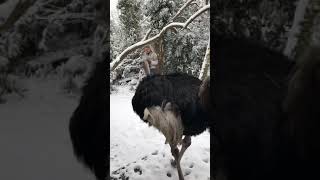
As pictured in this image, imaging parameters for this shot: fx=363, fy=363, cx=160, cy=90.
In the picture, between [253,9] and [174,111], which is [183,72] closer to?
[174,111]

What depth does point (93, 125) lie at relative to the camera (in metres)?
1.95

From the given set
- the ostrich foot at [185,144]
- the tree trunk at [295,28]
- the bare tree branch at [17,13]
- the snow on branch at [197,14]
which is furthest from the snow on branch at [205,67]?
the bare tree branch at [17,13]

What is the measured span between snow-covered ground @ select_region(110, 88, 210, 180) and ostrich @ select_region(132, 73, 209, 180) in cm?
4

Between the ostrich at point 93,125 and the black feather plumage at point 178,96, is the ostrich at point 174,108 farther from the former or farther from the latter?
the ostrich at point 93,125

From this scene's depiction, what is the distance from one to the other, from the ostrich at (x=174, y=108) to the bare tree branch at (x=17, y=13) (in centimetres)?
75

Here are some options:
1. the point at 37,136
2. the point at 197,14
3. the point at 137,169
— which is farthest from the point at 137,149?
the point at 197,14

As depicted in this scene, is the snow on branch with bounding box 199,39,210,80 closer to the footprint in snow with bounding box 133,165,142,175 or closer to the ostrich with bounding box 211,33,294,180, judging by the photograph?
the ostrich with bounding box 211,33,294,180

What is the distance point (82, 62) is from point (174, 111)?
591 mm

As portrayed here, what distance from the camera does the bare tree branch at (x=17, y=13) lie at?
189 cm

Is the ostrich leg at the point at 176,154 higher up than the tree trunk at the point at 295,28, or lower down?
lower down

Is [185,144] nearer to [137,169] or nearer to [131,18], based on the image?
[137,169]

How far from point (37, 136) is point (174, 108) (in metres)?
0.76

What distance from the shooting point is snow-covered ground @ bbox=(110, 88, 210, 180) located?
211 centimetres

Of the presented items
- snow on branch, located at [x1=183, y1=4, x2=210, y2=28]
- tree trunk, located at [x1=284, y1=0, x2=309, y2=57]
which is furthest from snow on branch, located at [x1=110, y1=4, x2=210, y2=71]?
tree trunk, located at [x1=284, y1=0, x2=309, y2=57]
